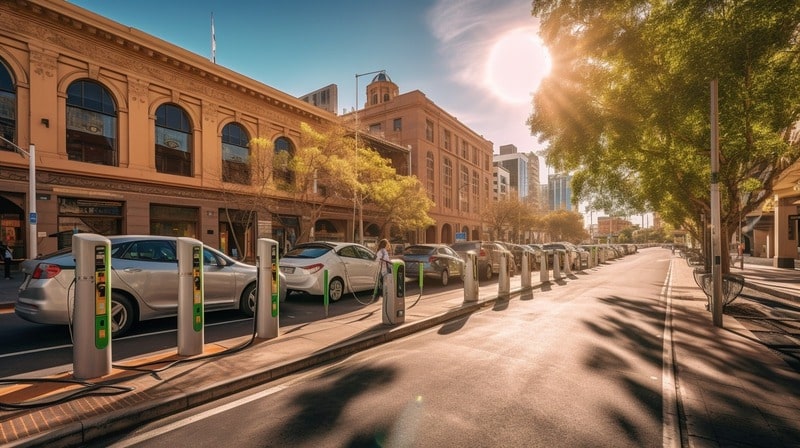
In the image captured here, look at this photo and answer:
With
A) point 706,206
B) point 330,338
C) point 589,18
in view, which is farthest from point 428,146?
point 330,338

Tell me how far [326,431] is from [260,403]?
40.1 inches

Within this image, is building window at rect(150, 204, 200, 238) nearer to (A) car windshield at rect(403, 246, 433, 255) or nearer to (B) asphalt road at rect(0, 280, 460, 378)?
(B) asphalt road at rect(0, 280, 460, 378)

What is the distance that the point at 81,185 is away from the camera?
752 inches

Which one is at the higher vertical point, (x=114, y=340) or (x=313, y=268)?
(x=313, y=268)

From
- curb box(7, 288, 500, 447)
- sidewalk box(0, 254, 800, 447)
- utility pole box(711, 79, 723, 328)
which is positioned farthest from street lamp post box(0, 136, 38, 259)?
utility pole box(711, 79, 723, 328)

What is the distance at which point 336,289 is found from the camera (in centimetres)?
1083

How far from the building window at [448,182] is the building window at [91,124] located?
134ft

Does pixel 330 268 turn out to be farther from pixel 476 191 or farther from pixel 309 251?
pixel 476 191

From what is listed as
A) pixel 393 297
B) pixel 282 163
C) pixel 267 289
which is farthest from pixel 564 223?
pixel 267 289

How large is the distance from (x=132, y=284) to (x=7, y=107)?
682 inches

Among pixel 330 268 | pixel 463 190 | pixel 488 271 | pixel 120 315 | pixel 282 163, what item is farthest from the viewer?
pixel 463 190

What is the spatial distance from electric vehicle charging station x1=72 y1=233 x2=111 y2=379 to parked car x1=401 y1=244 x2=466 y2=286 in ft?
35.9

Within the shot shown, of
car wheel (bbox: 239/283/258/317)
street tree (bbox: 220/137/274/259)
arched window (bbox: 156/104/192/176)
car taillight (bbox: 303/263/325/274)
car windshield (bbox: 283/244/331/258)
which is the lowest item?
car wheel (bbox: 239/283/258/317)

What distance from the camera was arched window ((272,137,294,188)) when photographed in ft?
73.0
